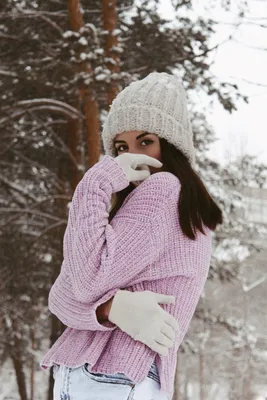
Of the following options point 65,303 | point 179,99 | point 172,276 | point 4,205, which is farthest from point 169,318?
point 4,205

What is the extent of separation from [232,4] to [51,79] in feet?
7.71

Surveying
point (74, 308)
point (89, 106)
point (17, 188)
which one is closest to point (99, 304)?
point (74, 308)

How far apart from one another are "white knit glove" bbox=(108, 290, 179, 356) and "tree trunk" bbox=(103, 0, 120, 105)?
15.5 ft

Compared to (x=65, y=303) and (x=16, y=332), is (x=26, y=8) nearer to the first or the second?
(x=16, y=332)

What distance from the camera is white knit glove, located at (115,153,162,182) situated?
70.1 inches

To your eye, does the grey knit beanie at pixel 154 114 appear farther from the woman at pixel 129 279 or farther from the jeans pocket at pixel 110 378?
the jeans pocket at pixel 110 378

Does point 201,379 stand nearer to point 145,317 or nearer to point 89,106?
point 89,106

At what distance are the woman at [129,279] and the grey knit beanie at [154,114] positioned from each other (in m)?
0.16

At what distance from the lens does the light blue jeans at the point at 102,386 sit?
1.60 metres

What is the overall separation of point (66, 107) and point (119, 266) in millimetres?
5754

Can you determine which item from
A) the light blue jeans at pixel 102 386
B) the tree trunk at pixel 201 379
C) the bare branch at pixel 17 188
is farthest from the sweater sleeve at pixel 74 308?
the tree trunk at pixel 201 379

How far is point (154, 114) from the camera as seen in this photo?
1968 millimetres

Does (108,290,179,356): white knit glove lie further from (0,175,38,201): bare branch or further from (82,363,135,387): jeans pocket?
(0,175,38,201): bare branch

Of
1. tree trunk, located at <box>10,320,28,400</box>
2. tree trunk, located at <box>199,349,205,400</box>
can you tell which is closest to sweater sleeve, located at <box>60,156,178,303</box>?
tree trunk, located at <box>10,320,28,400</box>
